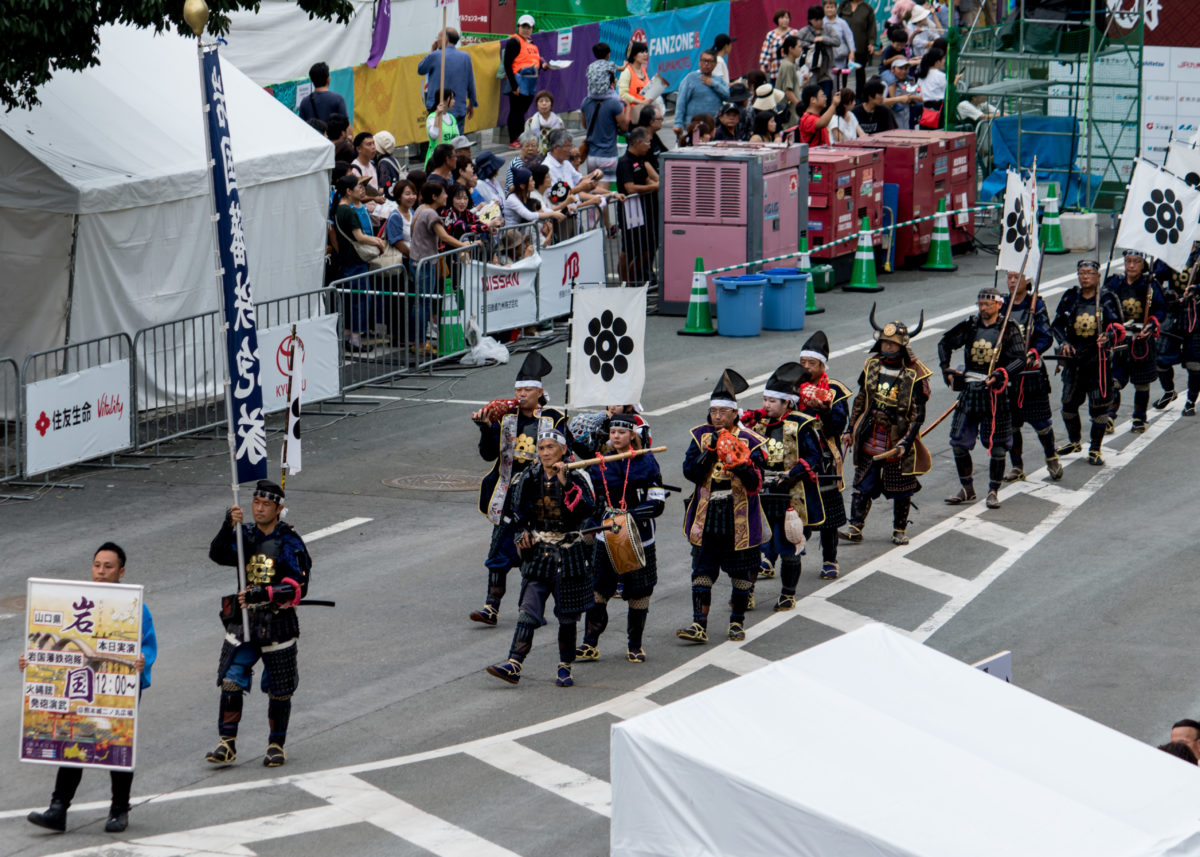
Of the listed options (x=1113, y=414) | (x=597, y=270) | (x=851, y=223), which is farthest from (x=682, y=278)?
(x=1113, y=414)

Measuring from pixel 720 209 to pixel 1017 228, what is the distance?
6.64 m

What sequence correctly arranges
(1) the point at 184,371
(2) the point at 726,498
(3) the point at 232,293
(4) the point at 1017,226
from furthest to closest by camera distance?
(1) the point at 184,371 < (4) the point at 1017,226 < (2) the point at 726,498 < (3) the point at 232,293

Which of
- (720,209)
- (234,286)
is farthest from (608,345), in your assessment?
(720,209)

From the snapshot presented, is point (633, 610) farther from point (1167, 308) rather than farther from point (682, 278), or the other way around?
point (682, 278)

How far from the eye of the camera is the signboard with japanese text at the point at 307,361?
59.8ft

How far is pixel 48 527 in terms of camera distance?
15500mm

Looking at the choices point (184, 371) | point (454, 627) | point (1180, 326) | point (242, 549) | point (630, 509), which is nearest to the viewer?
point (242, 549)

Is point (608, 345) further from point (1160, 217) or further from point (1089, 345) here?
point (1160, 217)

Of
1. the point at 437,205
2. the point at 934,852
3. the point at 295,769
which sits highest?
the point at 437,205

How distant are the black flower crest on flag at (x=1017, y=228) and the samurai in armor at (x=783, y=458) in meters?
4.21

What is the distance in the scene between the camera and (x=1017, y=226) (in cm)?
1714

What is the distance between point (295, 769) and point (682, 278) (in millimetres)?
13780

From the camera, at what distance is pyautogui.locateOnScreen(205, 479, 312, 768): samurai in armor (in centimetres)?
1062

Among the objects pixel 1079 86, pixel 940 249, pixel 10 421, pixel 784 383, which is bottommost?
pixel 10 421
